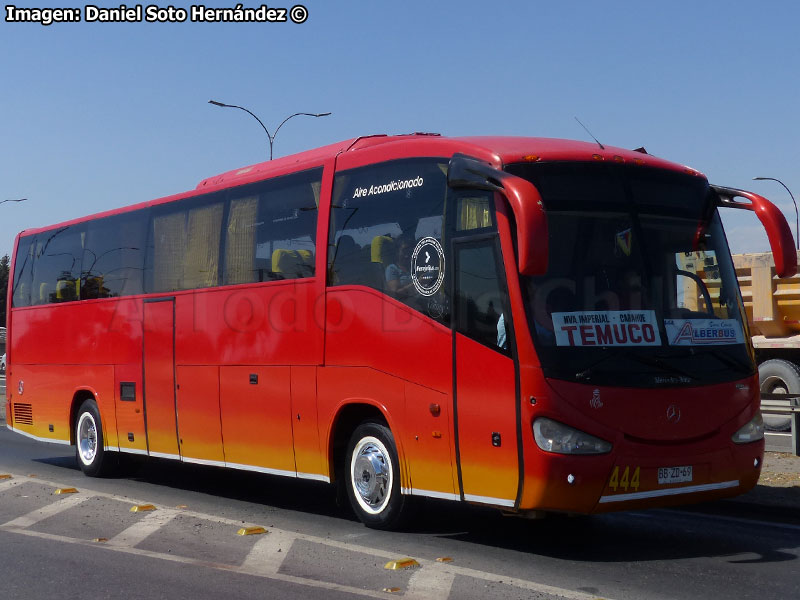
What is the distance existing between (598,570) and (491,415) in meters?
1.34

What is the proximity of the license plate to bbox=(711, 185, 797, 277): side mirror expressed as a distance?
70.8 inches

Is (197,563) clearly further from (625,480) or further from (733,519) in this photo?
(733,519)

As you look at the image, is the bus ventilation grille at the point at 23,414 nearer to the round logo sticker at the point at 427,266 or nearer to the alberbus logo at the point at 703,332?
the round logo sticker at the point at 427,266

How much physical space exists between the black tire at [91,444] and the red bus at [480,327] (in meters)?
2.84

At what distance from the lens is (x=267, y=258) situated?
11.2 meters

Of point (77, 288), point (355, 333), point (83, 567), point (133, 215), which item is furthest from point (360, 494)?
point (77, 288)

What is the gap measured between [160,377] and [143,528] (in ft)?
12.4

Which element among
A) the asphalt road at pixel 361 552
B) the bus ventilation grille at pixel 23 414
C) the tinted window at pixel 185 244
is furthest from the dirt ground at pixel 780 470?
the bus ventilation grille at pixel 23 414

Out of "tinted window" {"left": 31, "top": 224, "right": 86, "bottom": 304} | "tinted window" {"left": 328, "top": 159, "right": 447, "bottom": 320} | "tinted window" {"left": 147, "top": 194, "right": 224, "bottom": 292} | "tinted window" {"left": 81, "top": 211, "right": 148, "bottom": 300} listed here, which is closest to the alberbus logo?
"tinted window" {"left": 328, "top": 159, "right": 447, "bottom": 320}

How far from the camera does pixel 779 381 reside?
61.6ft

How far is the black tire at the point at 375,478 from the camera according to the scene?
934 centimetres

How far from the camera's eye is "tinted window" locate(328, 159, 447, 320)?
8977 mm

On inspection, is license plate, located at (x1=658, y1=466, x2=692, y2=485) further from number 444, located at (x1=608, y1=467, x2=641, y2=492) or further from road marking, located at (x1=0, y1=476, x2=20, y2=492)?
road marking, located at (x1=0, y1=476, x2=20, y2=492)

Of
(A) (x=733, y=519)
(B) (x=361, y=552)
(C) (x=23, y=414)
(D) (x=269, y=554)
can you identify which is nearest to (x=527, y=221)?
(B) (x=361, y=552)
